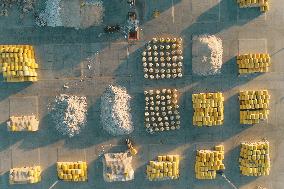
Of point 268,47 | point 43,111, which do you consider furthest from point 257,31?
point 43,111

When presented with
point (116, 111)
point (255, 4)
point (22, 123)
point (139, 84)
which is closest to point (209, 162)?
point (139, 84)

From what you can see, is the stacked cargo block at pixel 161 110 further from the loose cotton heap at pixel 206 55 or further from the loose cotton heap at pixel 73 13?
the loose cotton heap at pixel 73 13

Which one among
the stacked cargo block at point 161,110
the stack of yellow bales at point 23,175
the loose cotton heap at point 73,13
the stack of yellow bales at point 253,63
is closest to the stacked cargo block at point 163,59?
the stacked cargo block at point 161,110

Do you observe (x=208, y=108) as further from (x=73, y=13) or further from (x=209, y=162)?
(x=73, y=13)

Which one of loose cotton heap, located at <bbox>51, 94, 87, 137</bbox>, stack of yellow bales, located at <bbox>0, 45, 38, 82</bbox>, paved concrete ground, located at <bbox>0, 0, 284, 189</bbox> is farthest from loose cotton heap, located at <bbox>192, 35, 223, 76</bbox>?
stack of yellow bales, located at <bbox>0, 45, 38, 82</bbox>

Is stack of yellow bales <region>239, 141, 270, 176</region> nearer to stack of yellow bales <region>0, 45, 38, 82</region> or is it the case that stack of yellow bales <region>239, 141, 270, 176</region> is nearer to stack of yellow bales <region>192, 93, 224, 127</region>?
stack of yellow bales <region>192, 93, 224, 127</region>
